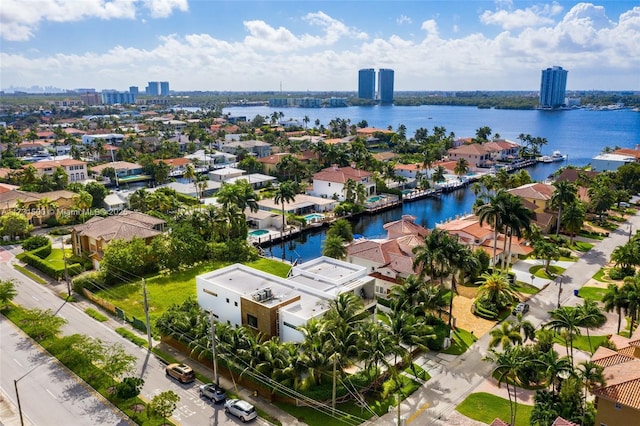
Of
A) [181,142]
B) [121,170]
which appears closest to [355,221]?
[121,170]

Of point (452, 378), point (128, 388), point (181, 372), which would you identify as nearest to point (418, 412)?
point (452, 378)

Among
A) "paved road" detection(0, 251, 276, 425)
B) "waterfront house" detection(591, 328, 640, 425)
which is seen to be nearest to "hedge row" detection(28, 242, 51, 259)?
"paved road" detection(0, 251, 276, 425)

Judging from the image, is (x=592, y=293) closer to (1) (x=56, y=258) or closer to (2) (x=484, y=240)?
(2) (x=484, y=240)

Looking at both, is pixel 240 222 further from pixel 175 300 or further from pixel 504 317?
pixel 504 317

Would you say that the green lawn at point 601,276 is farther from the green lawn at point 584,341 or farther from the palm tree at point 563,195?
the green lawn at point 584,341

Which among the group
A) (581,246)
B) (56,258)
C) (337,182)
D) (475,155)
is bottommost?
(56,258)

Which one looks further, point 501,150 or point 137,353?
point 501,150

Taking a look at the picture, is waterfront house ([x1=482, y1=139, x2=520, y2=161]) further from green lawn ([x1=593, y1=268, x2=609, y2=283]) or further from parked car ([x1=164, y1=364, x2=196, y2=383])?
parked car ([x1=164, y1=364, x2=196, y2=383])
